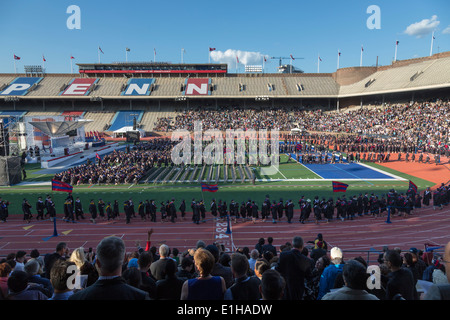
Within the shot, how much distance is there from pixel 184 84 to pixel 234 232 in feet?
175

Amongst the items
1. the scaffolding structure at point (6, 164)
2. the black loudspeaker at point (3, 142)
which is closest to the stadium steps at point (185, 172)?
the scaffolding structure at point (6, 164)

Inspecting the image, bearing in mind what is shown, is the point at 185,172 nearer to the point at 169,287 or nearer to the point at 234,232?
the point at 234,232

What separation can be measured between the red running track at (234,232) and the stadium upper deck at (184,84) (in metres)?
42.2

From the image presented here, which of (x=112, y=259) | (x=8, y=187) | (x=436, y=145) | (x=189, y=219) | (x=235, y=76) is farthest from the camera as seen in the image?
(x=235, y=76)

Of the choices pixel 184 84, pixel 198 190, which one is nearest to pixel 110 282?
pixel 198 190

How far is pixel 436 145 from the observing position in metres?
31.5

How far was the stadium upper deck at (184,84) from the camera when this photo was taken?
56.8 m

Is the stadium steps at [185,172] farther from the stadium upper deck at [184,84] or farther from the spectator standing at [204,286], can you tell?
the stadium upper deck at [184,84]

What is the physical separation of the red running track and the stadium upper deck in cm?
4215

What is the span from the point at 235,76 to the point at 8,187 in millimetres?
53357

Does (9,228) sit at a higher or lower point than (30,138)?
lower

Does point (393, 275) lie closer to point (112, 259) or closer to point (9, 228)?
point (112, 259)

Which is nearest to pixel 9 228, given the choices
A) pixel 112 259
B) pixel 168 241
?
pixel 168 241

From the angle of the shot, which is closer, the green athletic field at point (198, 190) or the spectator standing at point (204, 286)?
the spectator standing at point (204, 286)
